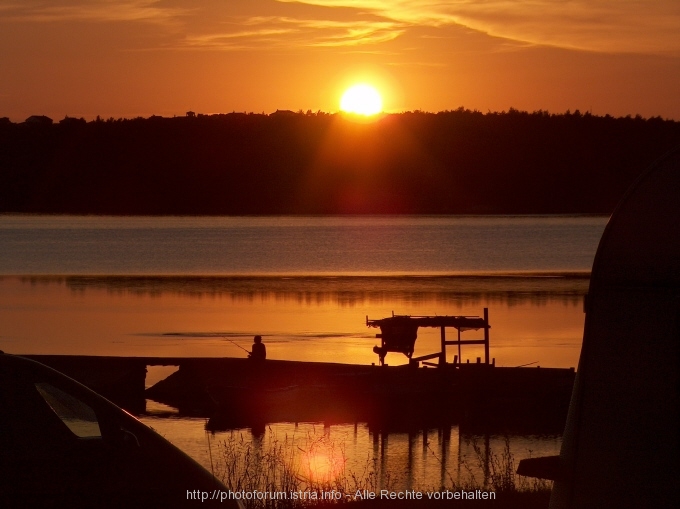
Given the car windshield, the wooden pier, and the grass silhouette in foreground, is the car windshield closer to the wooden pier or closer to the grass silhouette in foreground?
the grass silhouette in foreground

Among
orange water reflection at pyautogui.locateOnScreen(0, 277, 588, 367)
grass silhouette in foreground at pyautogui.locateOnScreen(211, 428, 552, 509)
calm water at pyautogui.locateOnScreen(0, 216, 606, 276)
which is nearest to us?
grass silhouette in foreground at pyautogui.locateOnScreen(211, 428, 552, 509)

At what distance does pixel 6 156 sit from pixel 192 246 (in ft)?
195

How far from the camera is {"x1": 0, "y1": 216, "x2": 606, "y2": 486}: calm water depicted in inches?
995

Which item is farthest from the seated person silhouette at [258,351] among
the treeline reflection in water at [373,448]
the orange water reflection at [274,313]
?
the orange water reflection at [274,313]

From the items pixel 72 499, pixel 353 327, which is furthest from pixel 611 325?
pixel 353 327

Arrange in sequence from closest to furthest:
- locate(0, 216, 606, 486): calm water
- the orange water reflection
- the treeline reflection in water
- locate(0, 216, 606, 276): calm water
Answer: the treeline reflection in water
locate(0, 216, 606, 486): calm water
the orange water reflection
locate(0, 216, 606, 276): calm water

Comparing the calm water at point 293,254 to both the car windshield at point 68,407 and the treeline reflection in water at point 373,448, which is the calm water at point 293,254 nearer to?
the treeline reflection in water at point 373,448

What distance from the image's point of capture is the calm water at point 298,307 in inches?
995

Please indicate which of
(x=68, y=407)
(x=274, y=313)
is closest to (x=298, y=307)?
(x=274, y=313)

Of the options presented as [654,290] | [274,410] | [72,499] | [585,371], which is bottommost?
[274,410]

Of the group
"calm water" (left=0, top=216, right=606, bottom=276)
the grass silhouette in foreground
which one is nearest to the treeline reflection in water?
the grass silhouette in foreground

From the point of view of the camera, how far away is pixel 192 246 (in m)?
149

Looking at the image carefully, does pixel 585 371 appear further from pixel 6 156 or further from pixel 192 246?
pixel 6 156

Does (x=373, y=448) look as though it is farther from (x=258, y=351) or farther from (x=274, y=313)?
(x=274, y=313)
